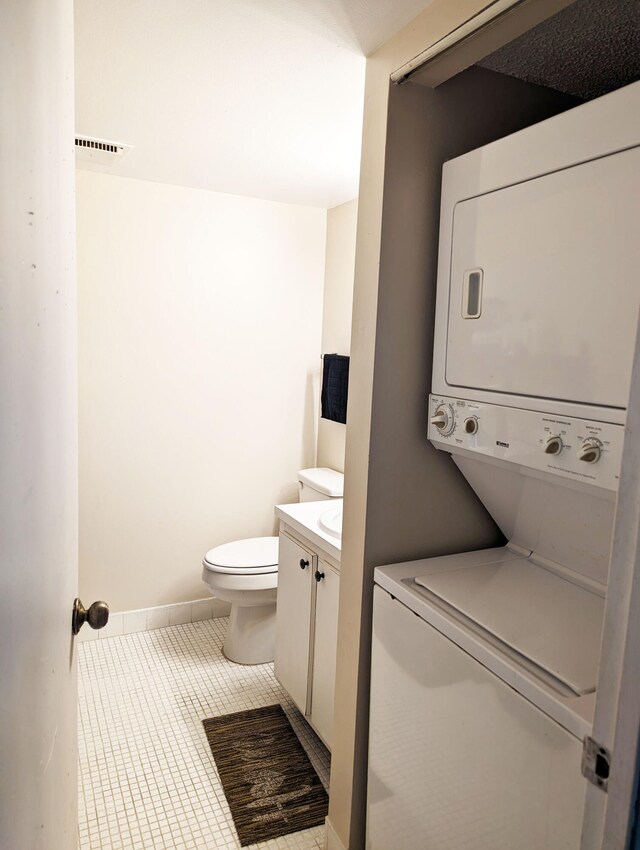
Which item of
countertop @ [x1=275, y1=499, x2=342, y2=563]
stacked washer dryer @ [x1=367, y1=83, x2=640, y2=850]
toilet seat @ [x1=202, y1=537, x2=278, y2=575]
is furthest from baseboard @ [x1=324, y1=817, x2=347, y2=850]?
toilet seat @ [x1=202, y1=537, x2=278, y2=575]

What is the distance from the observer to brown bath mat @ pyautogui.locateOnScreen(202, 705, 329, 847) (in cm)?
191

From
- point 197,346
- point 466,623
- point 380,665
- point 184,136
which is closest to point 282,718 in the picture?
point 380,665

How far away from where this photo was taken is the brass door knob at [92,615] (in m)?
1.06

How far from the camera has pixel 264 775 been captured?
6.88ft

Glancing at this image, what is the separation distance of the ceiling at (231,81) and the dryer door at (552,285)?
55cm

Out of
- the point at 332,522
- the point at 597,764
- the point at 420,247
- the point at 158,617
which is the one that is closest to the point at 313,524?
the point at 332,522

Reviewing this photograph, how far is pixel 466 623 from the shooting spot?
128 cm

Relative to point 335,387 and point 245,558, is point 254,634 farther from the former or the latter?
point 335,387

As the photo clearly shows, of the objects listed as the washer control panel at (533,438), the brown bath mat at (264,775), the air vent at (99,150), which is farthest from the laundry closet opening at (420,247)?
the air vent at (99,150)

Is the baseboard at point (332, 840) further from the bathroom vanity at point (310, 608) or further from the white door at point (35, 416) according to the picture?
the white door at point (35, 416)

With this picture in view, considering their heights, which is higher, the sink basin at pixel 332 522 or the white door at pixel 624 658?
the white door at pixel 624 658

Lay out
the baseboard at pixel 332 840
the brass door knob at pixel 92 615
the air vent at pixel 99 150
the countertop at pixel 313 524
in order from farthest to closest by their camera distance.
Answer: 1. the air vent at pixel 99 150
2. the countertop at pixel 313 524
3. the baseboard at pixel 332 840
4. the brass door knob at pixel 92 615

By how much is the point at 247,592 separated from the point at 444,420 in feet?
5.03

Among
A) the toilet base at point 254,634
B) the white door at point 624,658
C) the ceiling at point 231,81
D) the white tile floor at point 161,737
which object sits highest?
the ceiling at point 231,81
